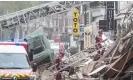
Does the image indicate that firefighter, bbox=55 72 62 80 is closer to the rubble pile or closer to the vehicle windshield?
the rubble pile

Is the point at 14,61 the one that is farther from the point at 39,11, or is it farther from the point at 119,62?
the point at 39,11

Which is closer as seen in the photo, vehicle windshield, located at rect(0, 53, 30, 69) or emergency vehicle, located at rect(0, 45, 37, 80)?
emergency vehicle, located at rect(0, 45, 37, 80)

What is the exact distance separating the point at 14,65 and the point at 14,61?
307 millimetres

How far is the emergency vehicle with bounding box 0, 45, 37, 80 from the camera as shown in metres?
12.7

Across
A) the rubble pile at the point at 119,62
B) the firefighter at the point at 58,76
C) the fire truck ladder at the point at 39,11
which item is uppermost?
the fire truck ladder at the point at 39,11

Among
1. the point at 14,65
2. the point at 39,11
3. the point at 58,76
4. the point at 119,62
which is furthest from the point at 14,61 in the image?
the point at 39,11

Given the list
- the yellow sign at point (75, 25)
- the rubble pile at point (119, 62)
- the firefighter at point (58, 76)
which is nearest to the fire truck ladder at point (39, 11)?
the yellow sign at point (75, 25)

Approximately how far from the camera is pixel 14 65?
13.7 meters

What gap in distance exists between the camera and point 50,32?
7569cm

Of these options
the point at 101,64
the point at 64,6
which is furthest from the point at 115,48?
the point at 64,6

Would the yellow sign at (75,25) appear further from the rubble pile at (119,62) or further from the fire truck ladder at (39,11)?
the rubble pile at (119,62)

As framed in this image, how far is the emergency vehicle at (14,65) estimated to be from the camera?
501 inches

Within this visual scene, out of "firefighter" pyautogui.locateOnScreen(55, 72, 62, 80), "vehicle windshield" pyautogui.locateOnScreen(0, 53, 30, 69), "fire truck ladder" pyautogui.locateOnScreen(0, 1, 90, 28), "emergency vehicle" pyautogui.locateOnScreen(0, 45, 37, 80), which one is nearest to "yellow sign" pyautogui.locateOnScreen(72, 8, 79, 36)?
"fire truck ladder" pyautogui.locateOnScreen(0, 1, 90, 28)

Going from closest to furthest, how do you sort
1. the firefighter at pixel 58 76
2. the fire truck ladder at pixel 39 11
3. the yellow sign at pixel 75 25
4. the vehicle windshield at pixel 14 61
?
the vehicle windshield at pixel 14 61
the firefighter at pixel 58 76
the yellow sign at pixel 75 25
the fire truck ladder at pixel 39 11
